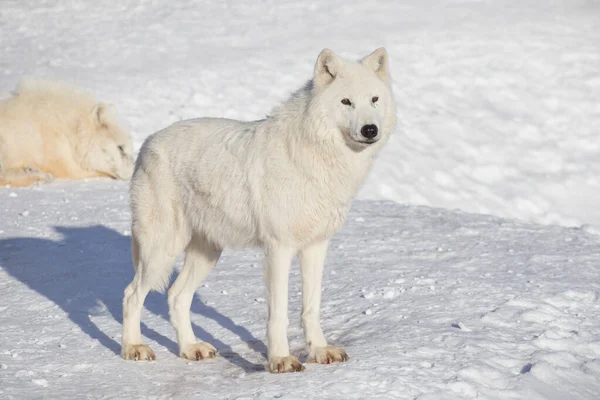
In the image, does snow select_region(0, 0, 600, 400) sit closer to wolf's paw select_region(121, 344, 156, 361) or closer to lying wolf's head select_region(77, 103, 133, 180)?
wolf's paw select_region(121, 344, 156, 361)

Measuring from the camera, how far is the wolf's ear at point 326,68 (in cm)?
509

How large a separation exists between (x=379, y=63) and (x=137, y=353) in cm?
248

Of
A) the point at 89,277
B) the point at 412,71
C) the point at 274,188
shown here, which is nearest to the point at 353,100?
the point at 274,188

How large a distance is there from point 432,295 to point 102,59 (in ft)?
37.7

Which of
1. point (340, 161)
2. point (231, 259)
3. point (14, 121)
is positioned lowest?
point (231, 259)

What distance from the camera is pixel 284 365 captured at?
15.7 ft

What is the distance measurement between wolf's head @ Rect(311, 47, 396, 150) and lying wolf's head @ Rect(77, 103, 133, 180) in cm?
675

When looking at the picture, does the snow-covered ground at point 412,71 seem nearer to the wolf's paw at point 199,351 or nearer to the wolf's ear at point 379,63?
the wolf's ear at point 379,63

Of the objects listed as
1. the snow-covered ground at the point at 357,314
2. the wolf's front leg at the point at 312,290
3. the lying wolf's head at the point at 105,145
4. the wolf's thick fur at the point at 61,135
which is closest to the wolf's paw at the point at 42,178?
the wolf's thick fur at the point at 61,135

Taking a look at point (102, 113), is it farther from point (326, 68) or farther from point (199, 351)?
point (326, 68)

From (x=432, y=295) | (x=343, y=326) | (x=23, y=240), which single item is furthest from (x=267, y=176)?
(x=23, y=240)

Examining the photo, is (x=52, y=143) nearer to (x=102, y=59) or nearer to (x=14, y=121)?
(x=14, y=121)

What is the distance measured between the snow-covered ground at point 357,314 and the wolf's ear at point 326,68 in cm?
174

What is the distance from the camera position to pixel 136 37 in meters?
17.4
